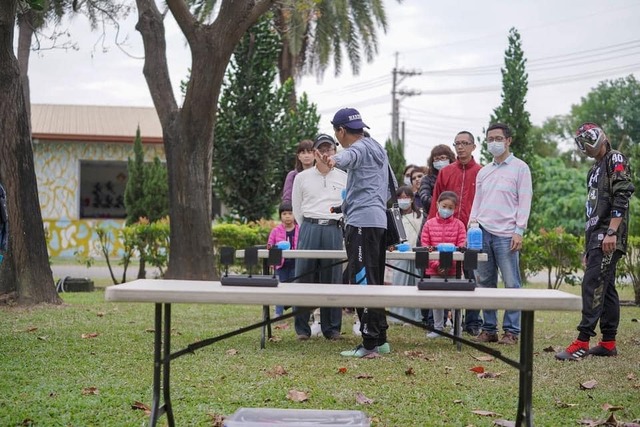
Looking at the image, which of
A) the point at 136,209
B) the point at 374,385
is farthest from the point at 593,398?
the point at 136,209

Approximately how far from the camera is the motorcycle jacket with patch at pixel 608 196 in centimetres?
750

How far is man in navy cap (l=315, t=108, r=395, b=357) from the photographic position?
7.21 meters

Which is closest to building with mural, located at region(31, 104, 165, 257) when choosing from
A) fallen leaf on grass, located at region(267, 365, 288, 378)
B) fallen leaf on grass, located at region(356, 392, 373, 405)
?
fallen leaf on grass, located at region(267, 365, 288, 378)

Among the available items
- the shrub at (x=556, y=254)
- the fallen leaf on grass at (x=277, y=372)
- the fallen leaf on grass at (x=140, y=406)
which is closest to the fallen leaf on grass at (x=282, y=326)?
the fallen leaf on grass at (x=277, y=372)

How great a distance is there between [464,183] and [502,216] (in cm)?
87

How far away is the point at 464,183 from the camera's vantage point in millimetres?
9391

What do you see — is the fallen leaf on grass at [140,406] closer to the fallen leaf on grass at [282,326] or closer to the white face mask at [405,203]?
the fallen leaf on grass at [282,326]

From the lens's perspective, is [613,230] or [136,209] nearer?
[613,230]

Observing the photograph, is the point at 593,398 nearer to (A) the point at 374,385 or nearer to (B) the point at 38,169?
(A) the point at 374,385

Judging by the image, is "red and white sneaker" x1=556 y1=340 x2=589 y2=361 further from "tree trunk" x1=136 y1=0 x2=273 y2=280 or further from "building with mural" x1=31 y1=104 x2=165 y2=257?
"building with mural" x1=31 y1=104 x2=165 y2=257

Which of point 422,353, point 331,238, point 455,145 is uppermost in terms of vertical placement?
point 455,145

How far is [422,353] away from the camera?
787cm

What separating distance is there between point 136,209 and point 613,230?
1828 cm

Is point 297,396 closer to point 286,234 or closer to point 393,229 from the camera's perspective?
point 393,229
